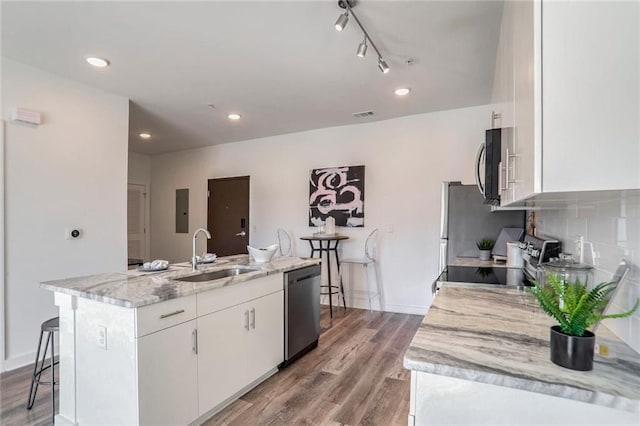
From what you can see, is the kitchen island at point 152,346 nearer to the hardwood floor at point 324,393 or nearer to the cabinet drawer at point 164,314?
the cabinet drawer at point 164,314

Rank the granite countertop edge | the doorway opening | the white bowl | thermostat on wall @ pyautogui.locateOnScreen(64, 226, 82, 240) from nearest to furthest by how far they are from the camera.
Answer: the granite countertop edge
the white bowl
thermostat on wall @ pyautogui.locateOnScreen(64, 226, 82, 240)
the doorway opening

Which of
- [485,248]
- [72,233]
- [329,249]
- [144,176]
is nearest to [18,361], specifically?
[72,233]

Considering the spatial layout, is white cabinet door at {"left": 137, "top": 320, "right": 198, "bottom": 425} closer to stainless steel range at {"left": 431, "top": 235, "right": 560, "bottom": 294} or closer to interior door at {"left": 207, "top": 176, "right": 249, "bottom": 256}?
stainless steel range at {"left": 431, "top": 235, "right": 560, "bottom": 294}

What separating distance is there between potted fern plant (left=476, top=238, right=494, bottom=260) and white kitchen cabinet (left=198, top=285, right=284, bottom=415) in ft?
6.07

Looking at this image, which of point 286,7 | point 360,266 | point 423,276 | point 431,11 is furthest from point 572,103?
point 360,266

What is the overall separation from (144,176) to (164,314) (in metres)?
5.80

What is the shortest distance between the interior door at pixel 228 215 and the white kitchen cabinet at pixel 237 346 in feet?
10.2

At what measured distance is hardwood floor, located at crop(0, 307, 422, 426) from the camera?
204cm

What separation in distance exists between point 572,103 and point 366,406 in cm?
212

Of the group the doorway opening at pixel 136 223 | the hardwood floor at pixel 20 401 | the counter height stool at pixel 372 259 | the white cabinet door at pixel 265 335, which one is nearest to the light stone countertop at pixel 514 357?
the white cabinet door at pixel 265 335

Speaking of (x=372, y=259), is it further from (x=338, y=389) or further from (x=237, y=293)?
(x=237, y=293)

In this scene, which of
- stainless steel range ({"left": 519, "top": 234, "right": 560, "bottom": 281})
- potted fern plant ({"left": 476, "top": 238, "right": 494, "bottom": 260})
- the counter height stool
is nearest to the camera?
stainless steel range ({"left": 519, "top": 234, "right": 560, "bottom": 281})

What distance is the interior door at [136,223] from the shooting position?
6.40 meters

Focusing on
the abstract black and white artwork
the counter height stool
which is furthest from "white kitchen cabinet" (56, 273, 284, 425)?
the abstract black and white artwork
